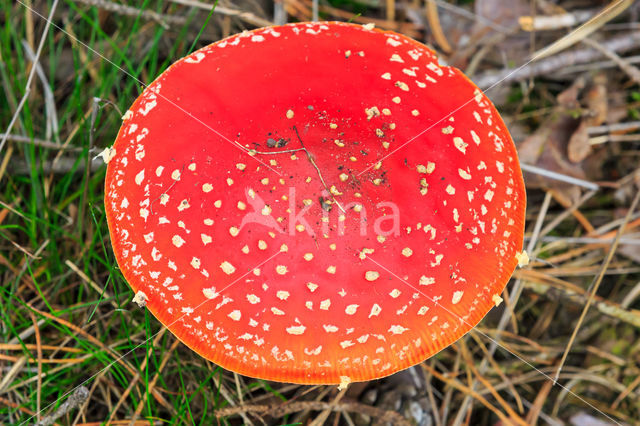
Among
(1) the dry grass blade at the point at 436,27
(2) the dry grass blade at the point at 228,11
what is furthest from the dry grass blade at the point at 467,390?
(2) the dry grass blade at the point at 228,11

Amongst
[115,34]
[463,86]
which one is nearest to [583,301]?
[463,86]

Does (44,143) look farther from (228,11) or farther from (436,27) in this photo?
(436,27)

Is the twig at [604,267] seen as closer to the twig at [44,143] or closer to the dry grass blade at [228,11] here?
the dry grass blade at [228,11]

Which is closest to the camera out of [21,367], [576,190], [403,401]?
[21,367]

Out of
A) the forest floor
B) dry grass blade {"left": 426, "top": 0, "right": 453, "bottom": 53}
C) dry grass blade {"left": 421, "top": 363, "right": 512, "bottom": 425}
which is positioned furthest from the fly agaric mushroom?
dry grass blade {"left": 426, "top": 0, "right": 453, "bottom": 53}

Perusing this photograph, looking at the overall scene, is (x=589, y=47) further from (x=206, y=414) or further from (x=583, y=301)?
(x=206, y=414)

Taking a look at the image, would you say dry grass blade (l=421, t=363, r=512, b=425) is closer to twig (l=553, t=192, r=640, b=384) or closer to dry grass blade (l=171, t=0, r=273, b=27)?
twig (l=553, t=192, r=640, b=384)

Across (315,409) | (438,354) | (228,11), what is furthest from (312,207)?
(228,11)
